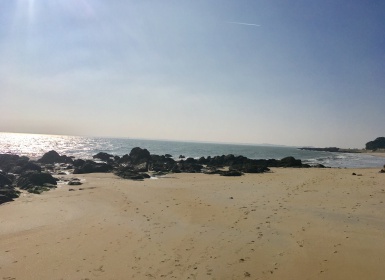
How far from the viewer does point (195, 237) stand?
1047cm

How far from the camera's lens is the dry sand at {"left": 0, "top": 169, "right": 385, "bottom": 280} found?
26.2 feet

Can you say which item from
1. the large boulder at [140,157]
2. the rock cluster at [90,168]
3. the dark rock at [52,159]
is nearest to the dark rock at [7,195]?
the rock cluster at [90,168]

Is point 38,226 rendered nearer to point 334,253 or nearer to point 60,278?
point 60,278

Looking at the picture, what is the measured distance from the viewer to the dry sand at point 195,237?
315 inches

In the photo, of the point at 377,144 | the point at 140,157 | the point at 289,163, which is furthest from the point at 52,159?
the point at 377,144

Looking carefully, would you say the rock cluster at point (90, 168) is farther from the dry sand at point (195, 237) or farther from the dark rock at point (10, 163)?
the dry sand at point (195, 237)

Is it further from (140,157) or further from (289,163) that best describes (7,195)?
(289,163)

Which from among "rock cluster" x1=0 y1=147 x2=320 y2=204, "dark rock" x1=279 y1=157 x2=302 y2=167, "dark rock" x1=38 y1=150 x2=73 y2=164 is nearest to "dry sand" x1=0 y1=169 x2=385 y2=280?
"rock cluster" x1=0 y1=147 x2=320 y2=204

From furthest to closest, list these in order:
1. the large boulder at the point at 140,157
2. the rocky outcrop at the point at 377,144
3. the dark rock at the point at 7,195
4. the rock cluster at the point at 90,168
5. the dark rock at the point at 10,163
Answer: the rocky outcrop at the point at 377,144 < the large boulder at the point at 140,157 < the dark rock at the point at 10,163 < the rock cluster at the point at 90,168 < the dark rock at the point at 7,195

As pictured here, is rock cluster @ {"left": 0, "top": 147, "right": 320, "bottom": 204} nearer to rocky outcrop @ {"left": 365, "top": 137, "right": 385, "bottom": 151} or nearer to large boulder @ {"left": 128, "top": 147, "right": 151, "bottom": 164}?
large boulder @ {"left": 128, "top": 147, "right": 151, "bottom": 164}

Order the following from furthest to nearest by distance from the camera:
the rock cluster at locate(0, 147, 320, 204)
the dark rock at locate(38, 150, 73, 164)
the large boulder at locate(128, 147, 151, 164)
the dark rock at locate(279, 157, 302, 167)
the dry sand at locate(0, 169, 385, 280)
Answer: the dark rock at locate(38, 150, 73, 164) → the dark rock at locate(279, 157, 302, 167) → the large boulder at locate(128, 147, 151, 164) → the rock cluster at locate(0, 147, 320, 204) → the dry sand at locate(0, 169, 385, 280)

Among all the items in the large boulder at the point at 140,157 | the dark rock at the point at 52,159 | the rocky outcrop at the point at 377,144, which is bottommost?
the dark rock at the point at 52,159

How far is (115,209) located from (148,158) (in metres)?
27.1

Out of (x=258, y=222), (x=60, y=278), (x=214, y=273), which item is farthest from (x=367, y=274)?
(x=60, y=278)
